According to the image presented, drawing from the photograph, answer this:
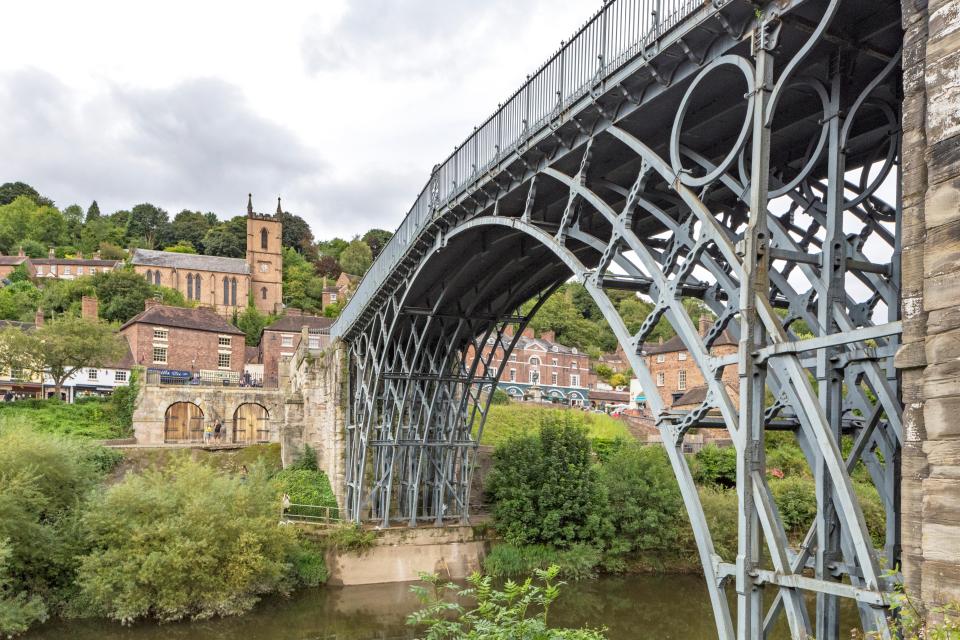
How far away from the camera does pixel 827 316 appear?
23.2 feet

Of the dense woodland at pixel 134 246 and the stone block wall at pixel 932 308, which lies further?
the dense woodland at pixel 134 246

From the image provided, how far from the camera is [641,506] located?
1101 inches

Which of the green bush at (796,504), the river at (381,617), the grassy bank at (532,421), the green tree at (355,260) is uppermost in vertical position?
the green tree at (355,260)

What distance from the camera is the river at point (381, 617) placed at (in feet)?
66.3

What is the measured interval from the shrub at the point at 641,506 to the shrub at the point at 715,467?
4871 mm

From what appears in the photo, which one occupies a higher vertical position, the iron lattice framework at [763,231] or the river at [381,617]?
the iron lattice framework at [763,231]

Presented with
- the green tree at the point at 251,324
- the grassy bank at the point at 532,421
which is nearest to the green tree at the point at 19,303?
the green tree at the point at 251,324

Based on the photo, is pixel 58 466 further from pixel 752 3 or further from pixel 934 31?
pixel 934 31

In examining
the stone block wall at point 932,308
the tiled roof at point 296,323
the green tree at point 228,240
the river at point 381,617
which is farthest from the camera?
the green tree at point 228,240

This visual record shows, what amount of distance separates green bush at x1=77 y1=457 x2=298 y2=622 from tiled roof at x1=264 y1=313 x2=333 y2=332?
3902 centimetres

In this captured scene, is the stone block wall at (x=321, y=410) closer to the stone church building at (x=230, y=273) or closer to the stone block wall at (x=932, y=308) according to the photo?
the stone block wall at (x=932, y=308)

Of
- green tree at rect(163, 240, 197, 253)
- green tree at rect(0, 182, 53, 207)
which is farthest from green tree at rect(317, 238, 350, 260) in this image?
green tree at rect(0, 182, 53, 207)

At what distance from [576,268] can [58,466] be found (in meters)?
18.2

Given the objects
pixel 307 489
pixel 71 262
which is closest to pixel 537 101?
pixel 307 489
